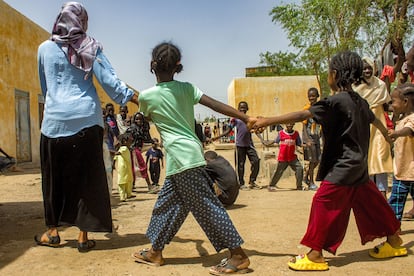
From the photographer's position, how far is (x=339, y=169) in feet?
10.0

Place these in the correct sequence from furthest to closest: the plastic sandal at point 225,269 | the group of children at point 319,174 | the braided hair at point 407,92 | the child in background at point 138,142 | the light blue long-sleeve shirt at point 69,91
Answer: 1. the child in background at point 138,142
2. the braided hair at point 407,92
3. the light blue long-sleeve shirt at point 69,91
4. the group of children at point 319,174
5. the plastic sandal at point 225,269

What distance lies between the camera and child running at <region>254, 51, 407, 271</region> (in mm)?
3025

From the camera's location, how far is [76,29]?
3.46 metres

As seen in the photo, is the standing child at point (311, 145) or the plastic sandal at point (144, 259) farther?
the standing child at point (311, 145)

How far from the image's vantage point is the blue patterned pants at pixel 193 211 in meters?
2.98

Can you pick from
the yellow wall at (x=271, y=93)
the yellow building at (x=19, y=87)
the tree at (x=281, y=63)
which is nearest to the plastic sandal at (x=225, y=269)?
the yellow building at (x=19, y=87)

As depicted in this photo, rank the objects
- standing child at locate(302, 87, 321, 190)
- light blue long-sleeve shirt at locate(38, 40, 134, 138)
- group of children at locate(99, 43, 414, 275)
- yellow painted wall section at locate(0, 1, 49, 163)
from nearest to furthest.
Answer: group of children at locate(99, 43, 414, 275)
light blue long-sleeve shirt at locate(38, 40, 134, 138)
standing child at locate(302, 87, 321, 190)
yellow painted wall section at locate(0, 1, 49, 163)

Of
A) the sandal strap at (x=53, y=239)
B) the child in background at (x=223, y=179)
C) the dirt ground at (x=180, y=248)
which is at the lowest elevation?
the dirt ground at (x=180, y=248)

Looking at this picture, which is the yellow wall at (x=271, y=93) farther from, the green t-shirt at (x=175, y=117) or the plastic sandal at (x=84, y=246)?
the green t-shirt at (x=175, y=117)

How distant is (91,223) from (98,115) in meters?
0.88

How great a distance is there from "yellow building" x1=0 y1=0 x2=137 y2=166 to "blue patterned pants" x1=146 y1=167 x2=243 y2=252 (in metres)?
11.3

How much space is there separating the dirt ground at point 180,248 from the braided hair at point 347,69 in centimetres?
134

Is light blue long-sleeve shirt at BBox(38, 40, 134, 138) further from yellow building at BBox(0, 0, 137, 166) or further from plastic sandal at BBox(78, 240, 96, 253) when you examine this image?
yellow building at BBox(0, 0, 137, 166)

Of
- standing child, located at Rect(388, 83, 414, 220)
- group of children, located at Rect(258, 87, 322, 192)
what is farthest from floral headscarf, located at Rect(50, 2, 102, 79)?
group of children, located at Rect(258, 87, 322, 192)
